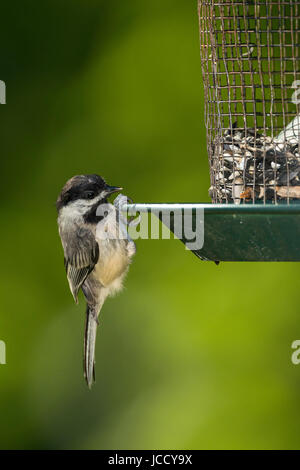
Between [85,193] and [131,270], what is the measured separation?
43.4 inches

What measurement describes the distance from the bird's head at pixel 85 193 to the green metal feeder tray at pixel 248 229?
101 cm

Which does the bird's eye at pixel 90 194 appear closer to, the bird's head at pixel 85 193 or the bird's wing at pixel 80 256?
the bird's head at pixel 85 193

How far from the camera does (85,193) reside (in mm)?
4348

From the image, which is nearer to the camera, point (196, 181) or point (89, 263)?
point (89, 263)

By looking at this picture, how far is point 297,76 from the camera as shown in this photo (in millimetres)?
3719

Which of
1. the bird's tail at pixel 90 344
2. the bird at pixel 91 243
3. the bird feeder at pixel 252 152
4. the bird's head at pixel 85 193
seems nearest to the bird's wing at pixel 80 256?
the bird at pixel 91 243

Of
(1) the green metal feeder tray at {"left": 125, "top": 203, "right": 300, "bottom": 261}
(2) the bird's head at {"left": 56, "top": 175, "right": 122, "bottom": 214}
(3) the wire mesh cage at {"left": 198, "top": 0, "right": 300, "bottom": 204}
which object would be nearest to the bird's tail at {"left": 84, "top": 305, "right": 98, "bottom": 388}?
(2) the bird's head at {"left": 56, "top": 175, "right": 122, "bottom": 214}

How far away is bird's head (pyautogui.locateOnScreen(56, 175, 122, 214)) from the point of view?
4324mm

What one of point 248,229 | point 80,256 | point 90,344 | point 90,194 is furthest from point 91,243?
point 248,229

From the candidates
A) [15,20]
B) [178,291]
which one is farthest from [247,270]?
[15,20]

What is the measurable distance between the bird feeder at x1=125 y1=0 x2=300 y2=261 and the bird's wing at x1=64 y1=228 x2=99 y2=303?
0.95 meters

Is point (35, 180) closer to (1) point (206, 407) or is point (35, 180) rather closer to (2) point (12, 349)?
(2) point (12, 349)

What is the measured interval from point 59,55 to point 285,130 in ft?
7.37

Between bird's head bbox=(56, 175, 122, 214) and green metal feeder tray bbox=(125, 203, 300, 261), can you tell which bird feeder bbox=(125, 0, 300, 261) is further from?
bird's head bbox=(56, 175, 122, 214)
